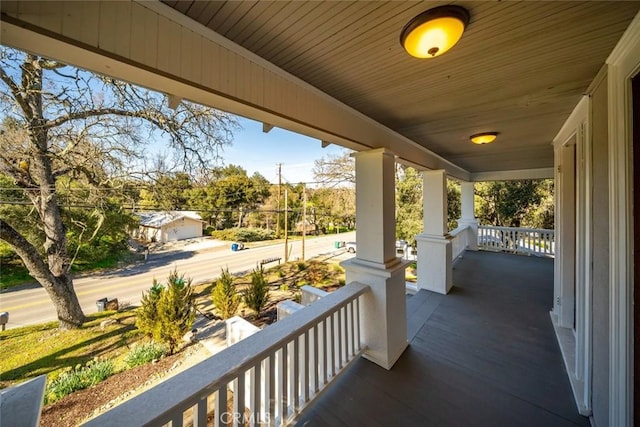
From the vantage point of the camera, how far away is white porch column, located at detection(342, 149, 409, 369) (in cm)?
219

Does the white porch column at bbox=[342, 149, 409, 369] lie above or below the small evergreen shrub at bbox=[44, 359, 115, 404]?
above

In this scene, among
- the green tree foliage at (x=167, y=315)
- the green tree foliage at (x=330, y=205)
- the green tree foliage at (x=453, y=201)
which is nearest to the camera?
the green tree foliage at (x=167, y=315)

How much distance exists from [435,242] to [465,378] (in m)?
2.21

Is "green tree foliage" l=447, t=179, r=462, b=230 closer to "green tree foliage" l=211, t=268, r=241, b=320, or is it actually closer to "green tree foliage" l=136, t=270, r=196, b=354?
"green tree foliage" l=211, t=268, r=241, b=320

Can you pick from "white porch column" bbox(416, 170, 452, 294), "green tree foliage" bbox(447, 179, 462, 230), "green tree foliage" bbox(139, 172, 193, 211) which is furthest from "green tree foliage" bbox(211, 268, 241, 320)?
"green tree foliage" bbox(447, 179, 462, 230)

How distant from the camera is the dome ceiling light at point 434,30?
991mm

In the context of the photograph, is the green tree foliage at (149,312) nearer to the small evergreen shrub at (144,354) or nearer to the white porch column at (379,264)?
the small evergreen shrub at (144,354)

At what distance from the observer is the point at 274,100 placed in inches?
54.4

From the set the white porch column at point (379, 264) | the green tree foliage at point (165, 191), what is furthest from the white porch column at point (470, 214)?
the green tree foliage at point (165, 191)

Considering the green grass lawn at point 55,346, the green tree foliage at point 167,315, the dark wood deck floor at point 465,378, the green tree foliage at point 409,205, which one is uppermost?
the green tree foliage at point 409,205

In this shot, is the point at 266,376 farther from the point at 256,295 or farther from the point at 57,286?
the point at 57,286

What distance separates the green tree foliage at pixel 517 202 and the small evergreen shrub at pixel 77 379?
553 inches

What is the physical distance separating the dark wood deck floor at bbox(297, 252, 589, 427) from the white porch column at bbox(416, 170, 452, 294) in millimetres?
529

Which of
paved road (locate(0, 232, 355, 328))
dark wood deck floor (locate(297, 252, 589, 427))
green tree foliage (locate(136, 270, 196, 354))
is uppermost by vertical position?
dark wood deck floor (locate(297, 252, 589, 427))
